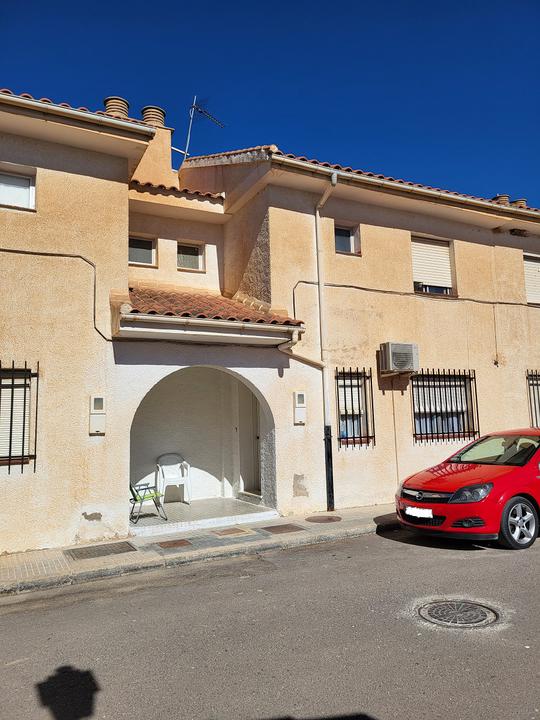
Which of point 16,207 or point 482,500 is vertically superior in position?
point 16,207

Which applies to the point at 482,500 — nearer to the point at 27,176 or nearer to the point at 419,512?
the point at 419,512

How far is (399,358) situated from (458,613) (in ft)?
19.5

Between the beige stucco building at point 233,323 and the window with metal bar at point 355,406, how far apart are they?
4cm

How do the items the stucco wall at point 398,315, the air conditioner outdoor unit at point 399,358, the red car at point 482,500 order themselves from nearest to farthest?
the red car at point 482,500 < the stucco wall at point 398,315 < the air conditioner outdoor unit at point 399,358

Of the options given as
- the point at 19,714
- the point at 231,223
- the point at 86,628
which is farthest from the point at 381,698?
the point at 231,223

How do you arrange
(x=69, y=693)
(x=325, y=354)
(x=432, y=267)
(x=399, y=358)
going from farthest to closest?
(x=432, y=267)
(x=399, y=358)
(x=325, y=354)
(x=69, y=693)

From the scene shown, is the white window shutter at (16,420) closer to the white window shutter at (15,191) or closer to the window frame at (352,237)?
the white window shutter at (15,191)

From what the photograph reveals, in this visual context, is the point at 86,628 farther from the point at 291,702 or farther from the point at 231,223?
the point at 231,223

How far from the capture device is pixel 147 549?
7.25 metres

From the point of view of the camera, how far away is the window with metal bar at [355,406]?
1006cm

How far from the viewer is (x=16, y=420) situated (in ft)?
24.3

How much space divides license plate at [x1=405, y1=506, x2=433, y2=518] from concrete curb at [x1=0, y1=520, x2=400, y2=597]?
1.07 m

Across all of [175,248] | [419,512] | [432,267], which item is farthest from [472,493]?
[175,248]

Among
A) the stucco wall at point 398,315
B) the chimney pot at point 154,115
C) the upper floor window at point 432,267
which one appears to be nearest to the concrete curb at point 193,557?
the stucco wall at point 398,315
